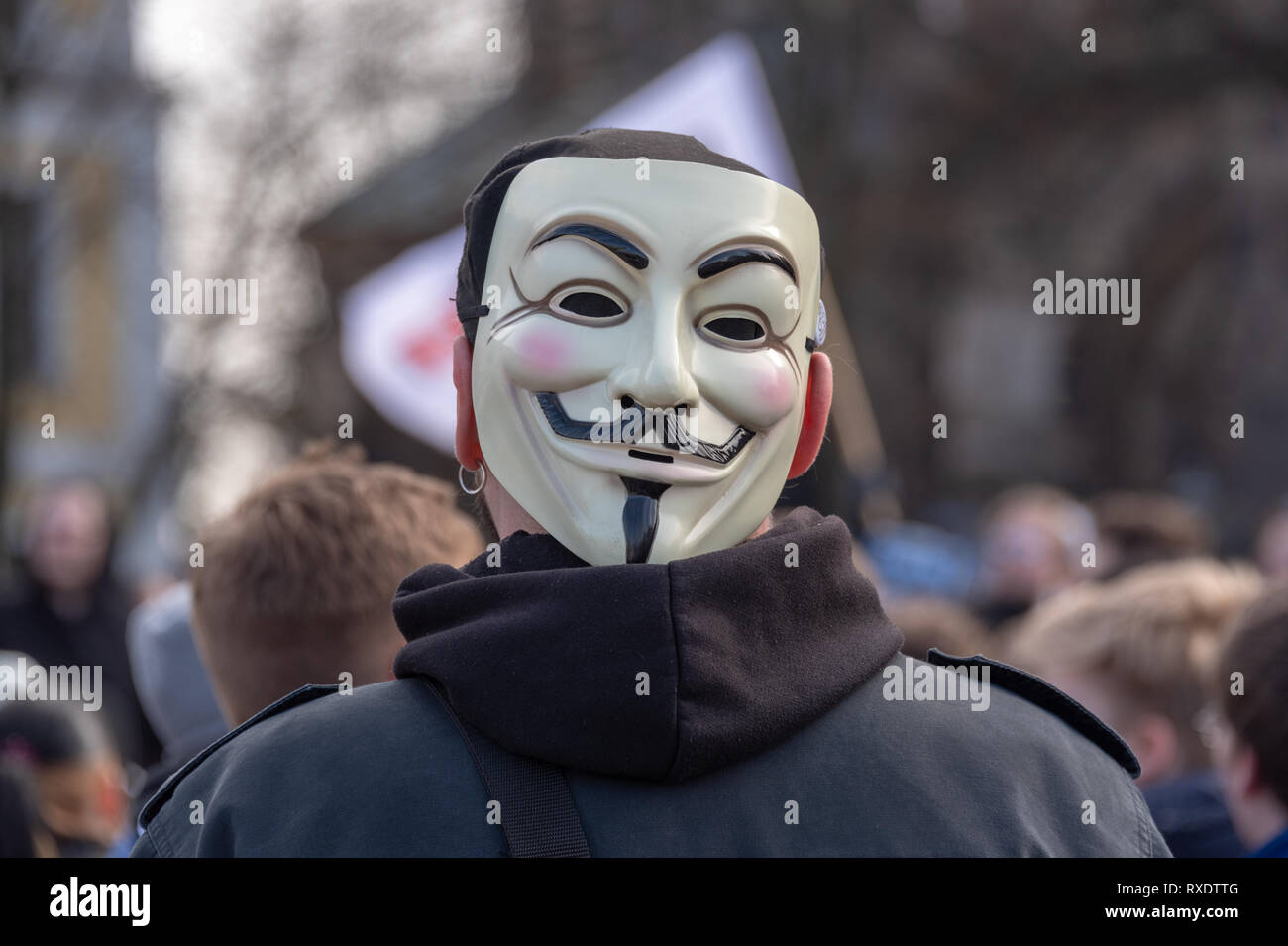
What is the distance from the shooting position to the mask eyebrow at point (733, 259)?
2.02m

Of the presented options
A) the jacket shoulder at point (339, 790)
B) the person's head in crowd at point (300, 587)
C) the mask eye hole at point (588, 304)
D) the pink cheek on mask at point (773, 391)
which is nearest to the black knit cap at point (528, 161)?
the mask eye hole at point (588, 304)

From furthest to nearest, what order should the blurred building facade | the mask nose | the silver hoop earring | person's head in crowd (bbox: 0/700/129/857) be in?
the blurred building facade → person's head in crowd (bbox: 0/700/129/857) → the silver hoop earring → the mask nose

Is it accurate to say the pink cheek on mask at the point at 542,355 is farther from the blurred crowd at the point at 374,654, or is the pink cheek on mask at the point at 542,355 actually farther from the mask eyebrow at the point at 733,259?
the blurred crowd at the point at 374,654

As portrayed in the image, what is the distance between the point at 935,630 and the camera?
3713mm

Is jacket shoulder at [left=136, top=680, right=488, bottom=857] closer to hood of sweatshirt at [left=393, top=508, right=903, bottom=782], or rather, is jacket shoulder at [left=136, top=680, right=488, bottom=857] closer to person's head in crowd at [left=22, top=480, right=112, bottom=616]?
hood of sweatshirt at [left=393, top=508, right=903, bottom=782]

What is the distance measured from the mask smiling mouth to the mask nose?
0.03m

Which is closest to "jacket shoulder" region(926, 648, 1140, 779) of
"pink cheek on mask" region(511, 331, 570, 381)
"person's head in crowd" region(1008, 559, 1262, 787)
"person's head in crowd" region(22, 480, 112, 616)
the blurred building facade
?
"pink cheek on mask" region(511, 331, 570, 381)

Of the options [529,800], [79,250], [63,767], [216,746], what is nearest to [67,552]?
[63,767]

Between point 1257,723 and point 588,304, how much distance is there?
1292 mm

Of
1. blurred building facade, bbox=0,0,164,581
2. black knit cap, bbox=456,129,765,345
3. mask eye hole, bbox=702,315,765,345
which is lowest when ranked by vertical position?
mask eye hole, bbox=702,315,765,345

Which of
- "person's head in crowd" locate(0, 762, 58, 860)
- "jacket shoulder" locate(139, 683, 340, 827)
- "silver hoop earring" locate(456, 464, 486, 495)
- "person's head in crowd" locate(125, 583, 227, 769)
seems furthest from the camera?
"person's head in crowd" locate(125, 583, 227, 769)

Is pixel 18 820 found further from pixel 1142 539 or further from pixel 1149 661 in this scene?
pixel 1142 539

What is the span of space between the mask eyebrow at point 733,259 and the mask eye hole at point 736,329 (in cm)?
7

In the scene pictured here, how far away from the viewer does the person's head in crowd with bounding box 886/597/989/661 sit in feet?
12.0
